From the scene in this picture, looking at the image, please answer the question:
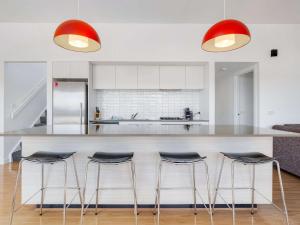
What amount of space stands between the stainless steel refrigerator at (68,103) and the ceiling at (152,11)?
139 centimetres

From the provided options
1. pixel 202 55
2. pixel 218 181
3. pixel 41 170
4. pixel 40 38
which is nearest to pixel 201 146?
pixel 218 181

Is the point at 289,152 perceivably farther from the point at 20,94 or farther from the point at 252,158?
the point at 20,94

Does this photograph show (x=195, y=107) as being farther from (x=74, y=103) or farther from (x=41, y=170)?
(x=41, y=170)

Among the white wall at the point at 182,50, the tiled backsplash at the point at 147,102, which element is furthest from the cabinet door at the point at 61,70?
the tiled backsplash at the point at 147,102

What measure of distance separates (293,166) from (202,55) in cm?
266

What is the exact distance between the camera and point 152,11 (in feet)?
12.0

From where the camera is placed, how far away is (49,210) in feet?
7.30

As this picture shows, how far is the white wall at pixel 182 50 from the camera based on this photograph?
407cm

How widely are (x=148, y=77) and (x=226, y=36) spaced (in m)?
2.41

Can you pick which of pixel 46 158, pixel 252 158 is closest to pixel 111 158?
pixel 46 158

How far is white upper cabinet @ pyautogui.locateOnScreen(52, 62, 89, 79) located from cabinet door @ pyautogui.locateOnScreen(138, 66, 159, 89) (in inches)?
45.8

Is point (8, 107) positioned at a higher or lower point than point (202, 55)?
lower

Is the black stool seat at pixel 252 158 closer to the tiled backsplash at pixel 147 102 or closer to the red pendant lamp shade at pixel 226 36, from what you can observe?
the red pendant lamp shade at pixel 226 36

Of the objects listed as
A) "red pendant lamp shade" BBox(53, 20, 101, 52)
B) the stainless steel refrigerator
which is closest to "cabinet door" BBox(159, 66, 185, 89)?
the stainless steel refrigerator
